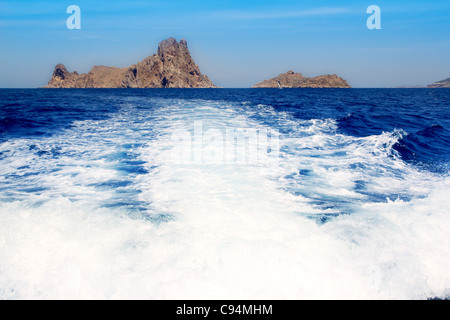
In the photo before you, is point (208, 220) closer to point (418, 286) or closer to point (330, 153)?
point (418, 286)

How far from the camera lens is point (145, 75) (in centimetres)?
15612

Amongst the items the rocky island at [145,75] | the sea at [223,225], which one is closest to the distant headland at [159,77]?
the rocky island at [145,75]

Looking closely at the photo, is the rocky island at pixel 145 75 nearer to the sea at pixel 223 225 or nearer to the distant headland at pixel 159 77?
the distant headland at pixel 159 77

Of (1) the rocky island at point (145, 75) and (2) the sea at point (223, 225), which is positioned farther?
(1) the rocky island at point (145, 75)

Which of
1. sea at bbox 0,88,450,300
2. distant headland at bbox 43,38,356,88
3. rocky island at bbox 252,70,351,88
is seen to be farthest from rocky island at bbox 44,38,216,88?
sea at bbox 0,88,450,300

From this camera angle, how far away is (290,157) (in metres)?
7.67

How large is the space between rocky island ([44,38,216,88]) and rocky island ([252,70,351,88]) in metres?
53.7

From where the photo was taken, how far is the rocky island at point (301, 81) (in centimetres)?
14512

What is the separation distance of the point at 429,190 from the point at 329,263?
385 cm

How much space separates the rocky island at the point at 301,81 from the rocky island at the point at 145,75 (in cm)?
5370

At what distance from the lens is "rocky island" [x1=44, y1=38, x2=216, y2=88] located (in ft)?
506

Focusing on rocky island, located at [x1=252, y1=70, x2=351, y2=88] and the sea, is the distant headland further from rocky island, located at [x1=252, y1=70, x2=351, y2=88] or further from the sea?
the sea

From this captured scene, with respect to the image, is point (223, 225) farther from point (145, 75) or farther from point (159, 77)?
point (145, 75)

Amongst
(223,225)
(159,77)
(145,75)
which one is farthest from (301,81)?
(223,225)
